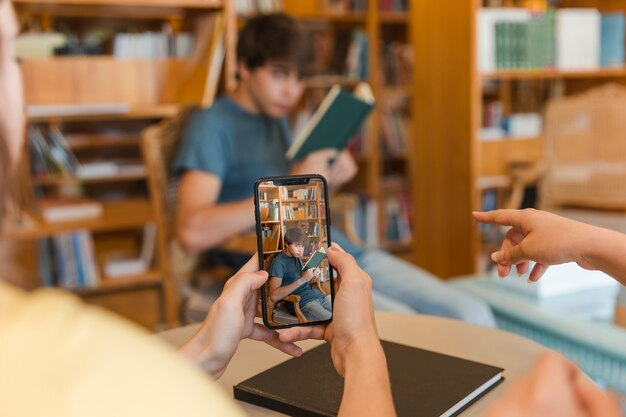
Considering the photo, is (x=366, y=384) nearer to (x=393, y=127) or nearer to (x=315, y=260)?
(x=315, y=260)

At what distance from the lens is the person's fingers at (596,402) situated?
19.3 inches

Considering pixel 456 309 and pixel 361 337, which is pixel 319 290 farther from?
pixel 456 309

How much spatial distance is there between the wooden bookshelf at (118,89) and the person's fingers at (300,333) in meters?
1.40

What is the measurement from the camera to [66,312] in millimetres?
408

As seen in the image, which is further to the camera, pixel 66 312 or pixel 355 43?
pixel 355 43

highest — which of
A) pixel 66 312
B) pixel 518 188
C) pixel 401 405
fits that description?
pixel 66 312

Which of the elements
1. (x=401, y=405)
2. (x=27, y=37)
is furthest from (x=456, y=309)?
(x=27, y=37)

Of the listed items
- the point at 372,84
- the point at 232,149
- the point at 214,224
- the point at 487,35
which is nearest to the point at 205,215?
the point at 214,224

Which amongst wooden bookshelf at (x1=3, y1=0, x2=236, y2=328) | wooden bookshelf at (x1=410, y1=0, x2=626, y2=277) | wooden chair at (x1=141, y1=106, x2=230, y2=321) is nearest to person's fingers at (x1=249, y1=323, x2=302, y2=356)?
wooden chair at (x1=141, y1=106, x2=230, y2=321)

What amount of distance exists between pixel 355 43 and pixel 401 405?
9.98 feet

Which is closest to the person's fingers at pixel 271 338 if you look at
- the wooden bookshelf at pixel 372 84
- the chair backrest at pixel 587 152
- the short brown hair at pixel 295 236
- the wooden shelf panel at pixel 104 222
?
the short brown hair at pixel 295 236

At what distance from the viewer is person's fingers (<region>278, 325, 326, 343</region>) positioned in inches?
33.1

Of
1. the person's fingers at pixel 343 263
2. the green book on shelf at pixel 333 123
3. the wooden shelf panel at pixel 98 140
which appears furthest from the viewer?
the wooden shelf panel at pixel 98 140

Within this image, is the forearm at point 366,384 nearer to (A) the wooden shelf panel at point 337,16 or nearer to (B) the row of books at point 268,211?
(B) the row of books at point 268,211
